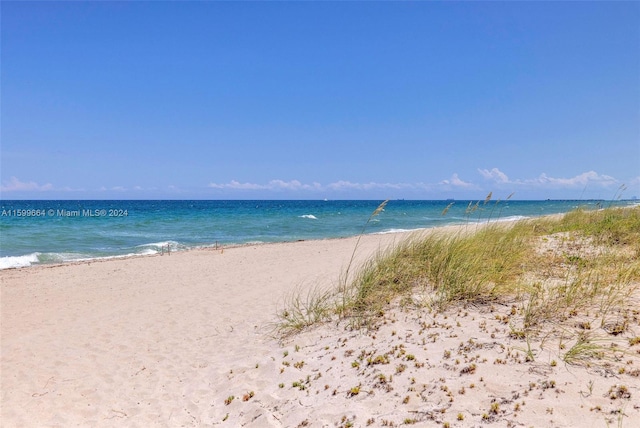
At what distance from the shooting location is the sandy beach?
3748mm

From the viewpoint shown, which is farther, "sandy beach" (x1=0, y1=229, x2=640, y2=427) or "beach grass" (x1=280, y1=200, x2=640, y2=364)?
"beach grass" (x1=280, y1=200, x2=640, y2=364)

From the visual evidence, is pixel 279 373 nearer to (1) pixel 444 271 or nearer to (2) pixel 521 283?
(1) pixel 444 271

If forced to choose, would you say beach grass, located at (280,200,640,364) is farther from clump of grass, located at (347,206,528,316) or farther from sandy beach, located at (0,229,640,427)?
sandy beach, located at (0,229,640,427)

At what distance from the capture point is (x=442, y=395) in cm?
402

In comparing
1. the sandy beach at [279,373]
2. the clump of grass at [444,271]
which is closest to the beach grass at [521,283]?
the clump of grass at [444,271]

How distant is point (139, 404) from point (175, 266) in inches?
461

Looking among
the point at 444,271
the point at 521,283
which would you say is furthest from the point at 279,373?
the point at 521,283

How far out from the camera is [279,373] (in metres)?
5.46

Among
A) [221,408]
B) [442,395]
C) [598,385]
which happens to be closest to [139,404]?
[221,408]

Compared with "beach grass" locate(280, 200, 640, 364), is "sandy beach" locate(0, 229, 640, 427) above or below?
below

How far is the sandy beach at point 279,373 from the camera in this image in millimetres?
3748

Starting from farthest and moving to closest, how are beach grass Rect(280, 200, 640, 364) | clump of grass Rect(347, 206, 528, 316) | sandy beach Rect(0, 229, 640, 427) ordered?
clump of grass Rect(347, 206, 528, 316) → beach grass Rect(280, 200, 640, 364) → sandy beach Rect(0, 229, 640, 427)

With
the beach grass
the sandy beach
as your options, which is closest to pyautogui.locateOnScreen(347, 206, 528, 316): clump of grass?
the beach grass

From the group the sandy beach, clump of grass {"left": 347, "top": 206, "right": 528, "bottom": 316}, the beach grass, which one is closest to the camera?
the sandy beach
